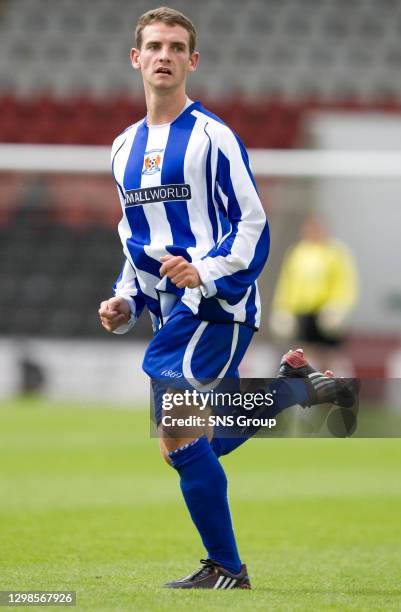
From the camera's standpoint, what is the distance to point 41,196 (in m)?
12.4

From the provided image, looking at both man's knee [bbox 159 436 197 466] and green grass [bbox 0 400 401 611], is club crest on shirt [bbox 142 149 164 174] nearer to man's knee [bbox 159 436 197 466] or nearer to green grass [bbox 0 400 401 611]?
man's knee [bbox 159 436 197 466]

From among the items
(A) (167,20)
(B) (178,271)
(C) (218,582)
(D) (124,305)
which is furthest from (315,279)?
(B) (178,271)

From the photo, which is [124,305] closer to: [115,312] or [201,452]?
[115,312]

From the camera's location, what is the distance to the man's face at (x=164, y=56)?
4.05m

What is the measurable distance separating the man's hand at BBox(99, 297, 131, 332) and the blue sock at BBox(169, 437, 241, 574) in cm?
52

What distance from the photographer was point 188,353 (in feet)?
13.0

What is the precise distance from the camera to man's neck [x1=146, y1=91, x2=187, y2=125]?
411 centimetres

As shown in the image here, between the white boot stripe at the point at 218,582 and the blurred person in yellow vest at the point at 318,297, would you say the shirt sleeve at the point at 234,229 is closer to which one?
the white boot stripe at the point at 218,582

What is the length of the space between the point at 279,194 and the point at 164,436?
8.46 m

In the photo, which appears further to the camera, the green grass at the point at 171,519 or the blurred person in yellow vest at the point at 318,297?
the blurred person in yellow vest at the point at 318,297

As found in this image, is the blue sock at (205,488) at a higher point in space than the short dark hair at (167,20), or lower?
lower

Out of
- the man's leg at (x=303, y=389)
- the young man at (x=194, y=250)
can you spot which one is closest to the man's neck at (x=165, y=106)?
the young man at (x=194, y=250)

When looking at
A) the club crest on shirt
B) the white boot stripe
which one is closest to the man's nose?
the club crest on shirt

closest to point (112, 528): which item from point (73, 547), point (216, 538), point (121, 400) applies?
point (73, 547)
